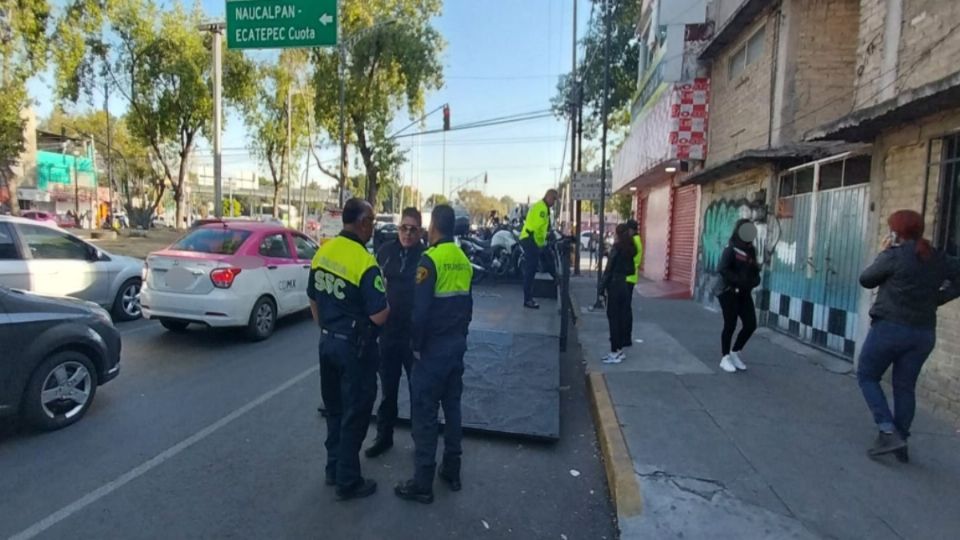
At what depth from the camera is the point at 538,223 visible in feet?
29.6

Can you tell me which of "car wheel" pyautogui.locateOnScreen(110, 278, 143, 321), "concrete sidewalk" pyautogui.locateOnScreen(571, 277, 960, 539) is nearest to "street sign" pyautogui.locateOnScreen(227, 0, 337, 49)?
"car wheel" pyautogui.locateOnScreen(110, 278, 143, 321)

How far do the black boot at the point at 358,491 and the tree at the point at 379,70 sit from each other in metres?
23.9

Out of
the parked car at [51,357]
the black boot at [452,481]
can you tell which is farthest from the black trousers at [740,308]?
the parked car at [51,357]

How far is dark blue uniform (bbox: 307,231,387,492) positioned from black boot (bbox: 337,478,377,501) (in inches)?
0.8

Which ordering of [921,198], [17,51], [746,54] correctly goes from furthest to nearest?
[17,51]
[746,54]
[921,198]

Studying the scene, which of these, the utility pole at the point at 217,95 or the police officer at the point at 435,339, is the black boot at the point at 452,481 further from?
the utility pole at the point at 217,95

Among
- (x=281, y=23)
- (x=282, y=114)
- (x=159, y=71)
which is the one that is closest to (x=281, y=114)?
(x=282, y=114)

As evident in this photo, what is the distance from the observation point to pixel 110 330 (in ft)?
16.3

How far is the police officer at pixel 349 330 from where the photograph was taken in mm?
3424

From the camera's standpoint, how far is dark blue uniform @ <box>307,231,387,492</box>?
135 inches

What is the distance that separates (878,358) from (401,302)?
11.3 feet

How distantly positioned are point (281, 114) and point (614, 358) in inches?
1321

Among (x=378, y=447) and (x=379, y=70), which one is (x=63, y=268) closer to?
(x=378, y=447)

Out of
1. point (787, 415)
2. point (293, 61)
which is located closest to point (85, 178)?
point (293, 61)
